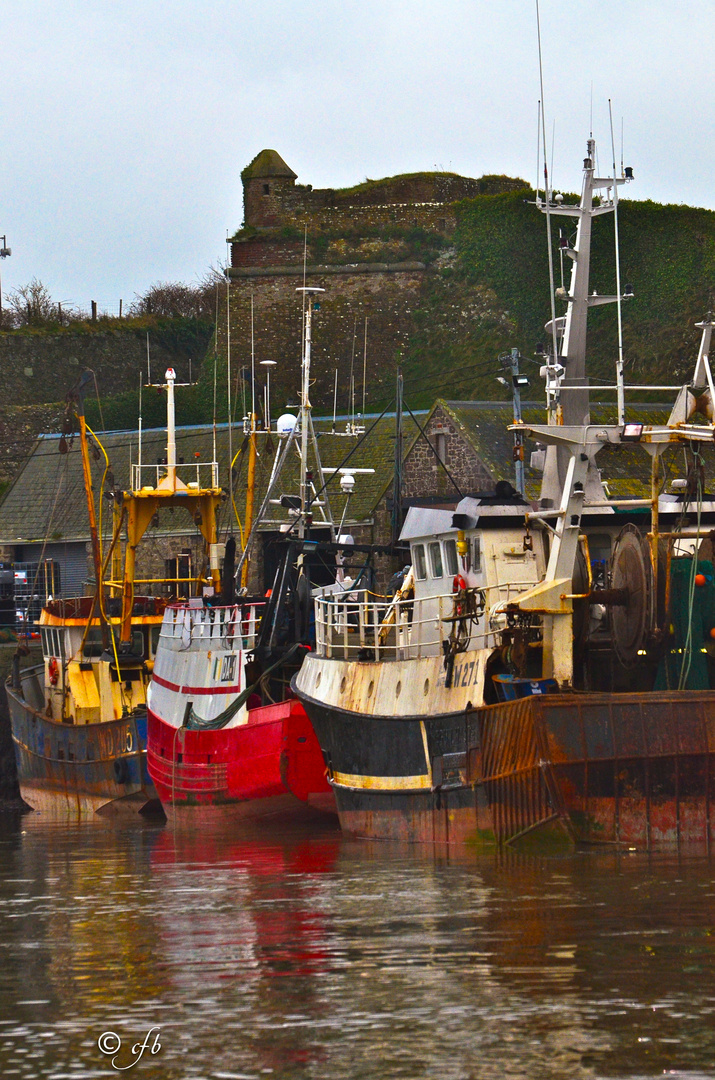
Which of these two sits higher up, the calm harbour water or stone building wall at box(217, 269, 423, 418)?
stone building wall at box(217, 269, 423, 418)

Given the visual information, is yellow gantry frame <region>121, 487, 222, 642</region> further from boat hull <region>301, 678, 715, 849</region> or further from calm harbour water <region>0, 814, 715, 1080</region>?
boat hull <region>301, 678, 715, 849</region>

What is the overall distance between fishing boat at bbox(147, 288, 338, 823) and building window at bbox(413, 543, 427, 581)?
375 cm

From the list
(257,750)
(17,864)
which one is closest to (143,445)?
(257,750)

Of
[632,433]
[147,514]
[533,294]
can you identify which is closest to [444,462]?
[147,514]

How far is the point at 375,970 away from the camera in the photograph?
1136 cm

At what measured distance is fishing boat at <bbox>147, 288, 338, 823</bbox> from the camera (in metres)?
24.5

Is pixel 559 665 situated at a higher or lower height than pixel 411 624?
lower

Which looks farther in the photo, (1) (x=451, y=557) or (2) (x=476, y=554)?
(1) (x=451, y=557)

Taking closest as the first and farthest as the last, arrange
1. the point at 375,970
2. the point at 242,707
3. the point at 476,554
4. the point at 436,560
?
the point at 375,970 → the point at 476,554 → the point at 436,560 → the point at 242,707

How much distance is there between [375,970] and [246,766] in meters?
14.4

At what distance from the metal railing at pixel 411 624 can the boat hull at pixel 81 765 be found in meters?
6.60

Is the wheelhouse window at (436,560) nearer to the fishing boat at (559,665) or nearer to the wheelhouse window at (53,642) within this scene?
the fishing boat at (559,665)

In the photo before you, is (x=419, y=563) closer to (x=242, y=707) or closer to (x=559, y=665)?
(x=559, y=665)
